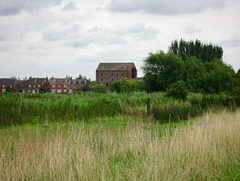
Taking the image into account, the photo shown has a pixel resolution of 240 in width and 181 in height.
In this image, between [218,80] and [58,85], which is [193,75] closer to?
[218,80]

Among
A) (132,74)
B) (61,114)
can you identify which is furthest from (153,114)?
(132,74)

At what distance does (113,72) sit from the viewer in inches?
3501

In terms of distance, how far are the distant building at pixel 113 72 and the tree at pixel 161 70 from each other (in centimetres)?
4430

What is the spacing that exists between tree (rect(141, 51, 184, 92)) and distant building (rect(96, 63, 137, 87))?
4430cm

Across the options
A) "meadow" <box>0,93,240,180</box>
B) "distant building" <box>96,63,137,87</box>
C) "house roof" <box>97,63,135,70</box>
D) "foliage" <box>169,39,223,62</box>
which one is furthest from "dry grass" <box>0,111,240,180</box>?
"house roof" <box>97,63,135,70</box>

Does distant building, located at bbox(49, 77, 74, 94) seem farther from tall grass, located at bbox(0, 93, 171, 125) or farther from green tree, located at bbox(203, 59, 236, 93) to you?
tall grass, located at bbox(0, 93, 171, 125)

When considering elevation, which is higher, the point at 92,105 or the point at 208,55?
the point at 208,55

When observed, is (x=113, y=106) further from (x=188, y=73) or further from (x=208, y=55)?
(x=208, y=55)

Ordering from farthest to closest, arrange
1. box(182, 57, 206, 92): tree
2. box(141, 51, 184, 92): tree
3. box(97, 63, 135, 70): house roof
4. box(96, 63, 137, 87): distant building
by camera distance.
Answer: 1. box(97, 63, 135, 70): house roof
2. box(96, 63, 137, 87): distant building
3. box(141, 51, 184, 92): tree
4. box(182, 57, 206, 92): tree

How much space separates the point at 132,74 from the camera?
299 feet

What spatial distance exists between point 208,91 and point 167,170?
3668 centimetres

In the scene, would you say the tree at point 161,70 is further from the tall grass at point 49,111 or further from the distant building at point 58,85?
the distant building at point 58,85

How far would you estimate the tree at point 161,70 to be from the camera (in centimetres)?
4106

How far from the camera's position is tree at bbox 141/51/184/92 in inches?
1617
